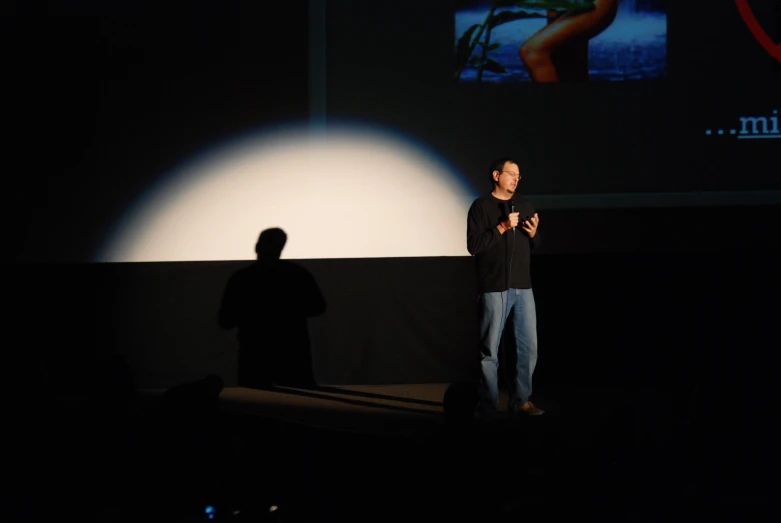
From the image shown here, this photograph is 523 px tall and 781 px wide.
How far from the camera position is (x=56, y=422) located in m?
2.02

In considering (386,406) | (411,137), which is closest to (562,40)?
(411,137)

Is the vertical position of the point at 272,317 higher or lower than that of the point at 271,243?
lower

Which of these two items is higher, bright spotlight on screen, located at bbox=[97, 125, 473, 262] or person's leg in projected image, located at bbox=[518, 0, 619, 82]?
person's leg in projected image, located at bbox=[518, 0, 619, 82]

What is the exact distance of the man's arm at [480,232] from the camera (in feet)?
14.5

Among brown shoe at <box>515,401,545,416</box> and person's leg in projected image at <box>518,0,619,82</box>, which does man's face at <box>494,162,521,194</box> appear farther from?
brown shoe at <box>515,401,545,416</box>

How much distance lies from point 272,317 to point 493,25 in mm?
2231

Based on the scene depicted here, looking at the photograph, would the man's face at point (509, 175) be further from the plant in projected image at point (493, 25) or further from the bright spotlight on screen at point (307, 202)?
the plant in projected image at point (493, 25)

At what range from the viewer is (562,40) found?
5227 millimetres

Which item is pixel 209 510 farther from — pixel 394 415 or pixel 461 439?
pixel 394 415

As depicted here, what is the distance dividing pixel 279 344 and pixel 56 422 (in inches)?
141

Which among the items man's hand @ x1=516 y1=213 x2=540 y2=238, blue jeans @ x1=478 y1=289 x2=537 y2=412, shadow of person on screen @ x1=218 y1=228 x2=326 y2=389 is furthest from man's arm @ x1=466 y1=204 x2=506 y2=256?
shadow of person on screen @ x1=218 y1=228 x2=326 y2=389

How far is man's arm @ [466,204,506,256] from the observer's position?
4434mm

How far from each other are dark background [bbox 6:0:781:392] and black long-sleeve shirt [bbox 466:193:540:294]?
2.44 ft

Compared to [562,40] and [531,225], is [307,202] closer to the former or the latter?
[531,225]
